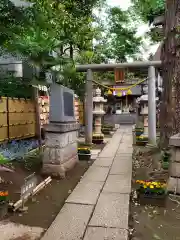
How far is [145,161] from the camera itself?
27.7ft

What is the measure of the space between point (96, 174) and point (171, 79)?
11.6 feet

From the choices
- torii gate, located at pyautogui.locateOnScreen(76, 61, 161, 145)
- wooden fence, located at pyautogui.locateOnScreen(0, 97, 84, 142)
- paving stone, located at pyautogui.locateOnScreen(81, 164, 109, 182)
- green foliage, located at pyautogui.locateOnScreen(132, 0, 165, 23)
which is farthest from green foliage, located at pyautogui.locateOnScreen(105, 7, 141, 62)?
paving stone, located at pyautogui.locateOnScreen(81, 164, 109, 182)

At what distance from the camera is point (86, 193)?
4.92 m

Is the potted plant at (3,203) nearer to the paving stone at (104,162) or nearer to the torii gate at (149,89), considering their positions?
the paving stone at (104,162)

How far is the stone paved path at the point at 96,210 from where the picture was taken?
3.27 m

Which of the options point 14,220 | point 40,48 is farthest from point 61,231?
point 40,48

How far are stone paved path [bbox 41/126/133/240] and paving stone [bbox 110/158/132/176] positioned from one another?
0.36ft

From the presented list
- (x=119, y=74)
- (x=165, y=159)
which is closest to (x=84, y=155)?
(x=165, y=159)

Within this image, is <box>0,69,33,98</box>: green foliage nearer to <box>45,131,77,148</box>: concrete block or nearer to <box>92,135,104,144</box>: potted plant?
<box>45,131,77,148</box>: concrete block

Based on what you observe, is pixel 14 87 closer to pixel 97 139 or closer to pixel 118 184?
pixel 97 139

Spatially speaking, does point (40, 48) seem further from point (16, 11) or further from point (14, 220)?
point (14, 220)

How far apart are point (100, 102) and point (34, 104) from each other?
190 inches

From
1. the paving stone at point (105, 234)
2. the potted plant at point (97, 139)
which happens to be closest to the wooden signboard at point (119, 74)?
the potted plant at point (97, 139)

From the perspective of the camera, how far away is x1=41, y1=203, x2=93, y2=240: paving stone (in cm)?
322
